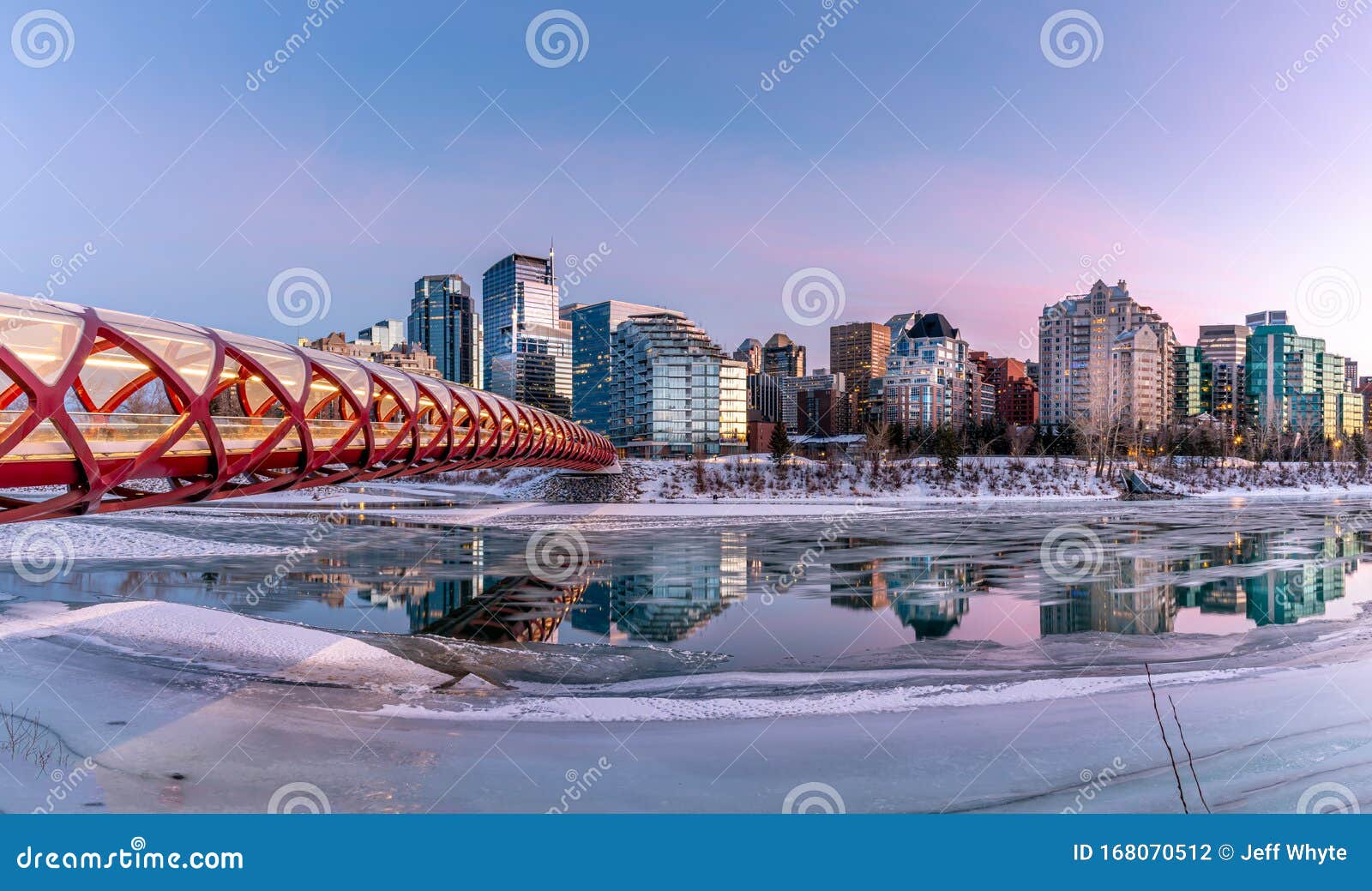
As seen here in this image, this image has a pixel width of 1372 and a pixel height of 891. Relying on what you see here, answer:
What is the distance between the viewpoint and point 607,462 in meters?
57.3

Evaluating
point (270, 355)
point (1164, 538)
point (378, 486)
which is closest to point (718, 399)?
point (378, 486)

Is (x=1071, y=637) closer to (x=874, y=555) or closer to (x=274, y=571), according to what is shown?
(x=874, y=555)

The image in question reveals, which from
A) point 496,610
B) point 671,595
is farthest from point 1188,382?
point 496,610

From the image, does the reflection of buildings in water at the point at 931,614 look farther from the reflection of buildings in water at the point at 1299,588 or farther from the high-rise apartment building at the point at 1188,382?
the high-rise apartment building at the point at 1188,382

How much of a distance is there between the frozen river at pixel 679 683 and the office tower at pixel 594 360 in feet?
448

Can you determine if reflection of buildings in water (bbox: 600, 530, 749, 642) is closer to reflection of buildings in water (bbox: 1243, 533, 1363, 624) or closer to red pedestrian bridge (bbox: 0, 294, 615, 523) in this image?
red pedestrian bridge (bbox: 0, 294, 615, 523)

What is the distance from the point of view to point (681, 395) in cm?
11306

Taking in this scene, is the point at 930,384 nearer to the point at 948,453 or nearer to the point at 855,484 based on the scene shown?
the point at 948,453

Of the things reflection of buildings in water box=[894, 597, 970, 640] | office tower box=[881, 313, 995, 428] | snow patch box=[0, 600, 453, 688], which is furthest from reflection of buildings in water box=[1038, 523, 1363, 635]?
office tower box=[881, 313, 995, 428]

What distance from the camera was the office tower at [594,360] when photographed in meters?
163

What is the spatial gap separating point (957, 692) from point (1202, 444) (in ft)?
279

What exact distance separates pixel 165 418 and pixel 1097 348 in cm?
18446

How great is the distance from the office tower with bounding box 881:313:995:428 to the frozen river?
138m

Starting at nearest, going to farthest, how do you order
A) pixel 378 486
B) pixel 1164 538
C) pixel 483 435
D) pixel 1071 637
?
1. pixel 1071 637
2. pixel 483 435
3. pixel 1164 538
4. pixel 378 486
